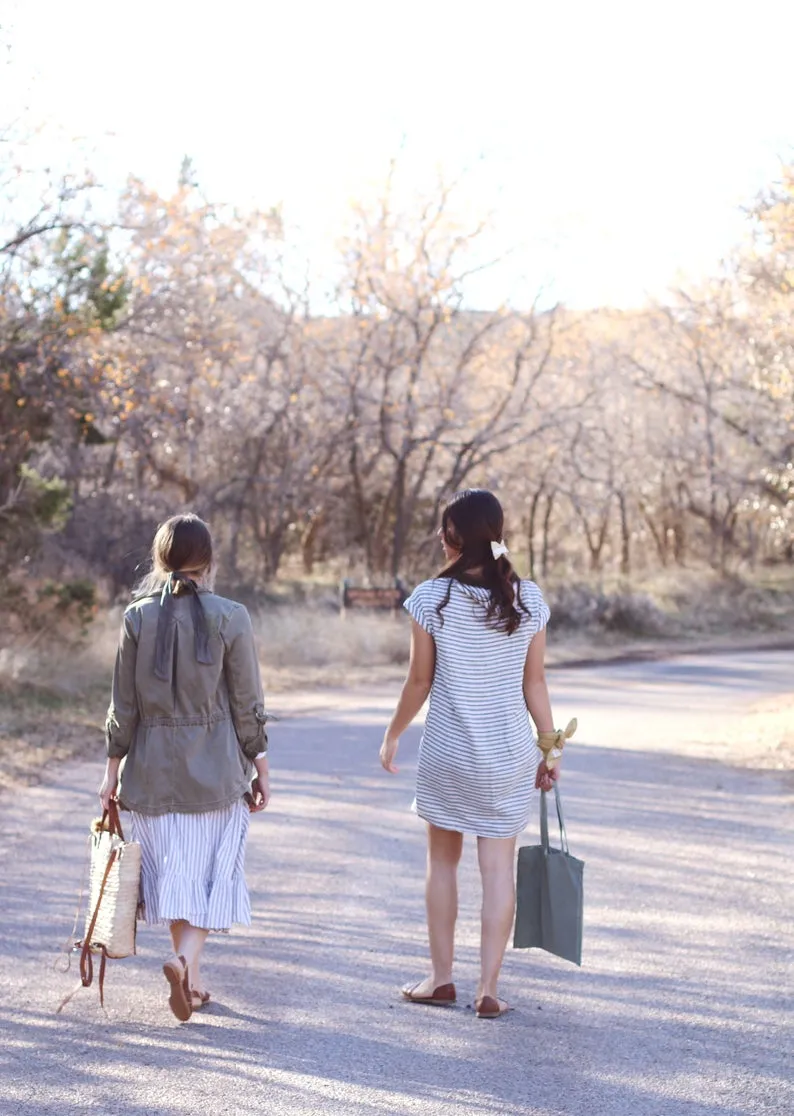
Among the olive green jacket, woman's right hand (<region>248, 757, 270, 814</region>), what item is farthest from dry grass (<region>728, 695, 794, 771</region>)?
the olive green jacket

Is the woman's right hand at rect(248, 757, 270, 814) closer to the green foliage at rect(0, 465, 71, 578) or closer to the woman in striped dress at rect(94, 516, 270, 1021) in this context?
the woman in striped dress at rect(94, 516, 270, 1021)

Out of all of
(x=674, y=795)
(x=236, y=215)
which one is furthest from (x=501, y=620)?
(x=236, y=215)

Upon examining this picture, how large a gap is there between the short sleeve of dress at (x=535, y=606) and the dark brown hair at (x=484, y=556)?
0.03 metres

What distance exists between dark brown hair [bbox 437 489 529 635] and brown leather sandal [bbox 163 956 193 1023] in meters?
1.52

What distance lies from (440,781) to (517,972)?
1.09 meters

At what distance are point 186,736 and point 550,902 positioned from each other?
1.45 metres

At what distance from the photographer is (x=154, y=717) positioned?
17.6ft

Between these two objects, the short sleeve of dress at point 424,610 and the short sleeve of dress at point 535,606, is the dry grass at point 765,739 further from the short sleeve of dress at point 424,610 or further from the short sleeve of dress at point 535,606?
the short sleeve of dress at point 424,610

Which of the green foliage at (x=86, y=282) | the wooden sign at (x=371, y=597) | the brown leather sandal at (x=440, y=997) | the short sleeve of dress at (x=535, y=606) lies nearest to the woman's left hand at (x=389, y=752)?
the short sleeve of dress at (x=535, y=606)

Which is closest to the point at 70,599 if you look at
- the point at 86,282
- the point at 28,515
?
the point at 28,515

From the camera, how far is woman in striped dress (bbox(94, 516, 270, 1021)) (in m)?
5.34

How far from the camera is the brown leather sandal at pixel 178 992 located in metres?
5.02

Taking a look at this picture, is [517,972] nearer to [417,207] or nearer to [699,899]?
[699,899]

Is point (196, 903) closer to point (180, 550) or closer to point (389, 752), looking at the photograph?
point (389, 752)
